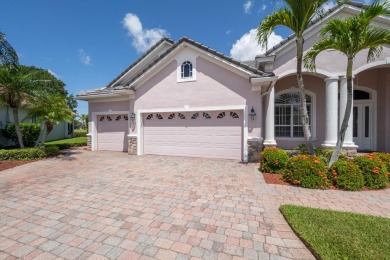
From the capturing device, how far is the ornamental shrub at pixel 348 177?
537cm

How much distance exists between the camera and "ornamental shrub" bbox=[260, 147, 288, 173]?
6898 mm

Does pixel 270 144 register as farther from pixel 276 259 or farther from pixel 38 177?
pixel 38 177

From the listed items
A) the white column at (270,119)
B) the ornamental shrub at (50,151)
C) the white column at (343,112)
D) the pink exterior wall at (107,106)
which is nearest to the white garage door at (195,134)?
the white column at (270,119)

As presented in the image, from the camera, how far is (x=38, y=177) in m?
6.56

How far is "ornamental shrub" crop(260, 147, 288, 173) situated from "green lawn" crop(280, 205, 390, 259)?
2895mm

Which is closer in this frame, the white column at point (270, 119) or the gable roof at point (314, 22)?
the gable roof at point (314, 22)

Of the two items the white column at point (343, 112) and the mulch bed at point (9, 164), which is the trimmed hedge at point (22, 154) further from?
the white column at point (343, 112)

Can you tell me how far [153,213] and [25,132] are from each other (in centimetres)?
1607

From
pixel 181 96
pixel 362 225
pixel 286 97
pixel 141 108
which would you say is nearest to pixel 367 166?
pixel 362 225

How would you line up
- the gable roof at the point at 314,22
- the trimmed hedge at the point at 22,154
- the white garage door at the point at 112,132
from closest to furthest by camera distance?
the gable roof at the point at 314,22, the trimmed hedge at the point at 22,154, the white garage door at the point at 112,132

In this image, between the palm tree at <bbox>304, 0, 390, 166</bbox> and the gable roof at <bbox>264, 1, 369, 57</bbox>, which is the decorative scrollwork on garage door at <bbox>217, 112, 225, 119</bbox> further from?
the palm tree at <bbox>304, 0, 390, 166</bbox>

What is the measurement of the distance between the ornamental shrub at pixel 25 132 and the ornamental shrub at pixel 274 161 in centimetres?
1696

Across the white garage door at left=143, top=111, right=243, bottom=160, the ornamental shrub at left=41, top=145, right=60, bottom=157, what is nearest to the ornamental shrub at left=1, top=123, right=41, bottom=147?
the ornamental shrub at left=41, top=145, right=60, bottom=157

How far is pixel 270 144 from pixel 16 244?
9046mm
